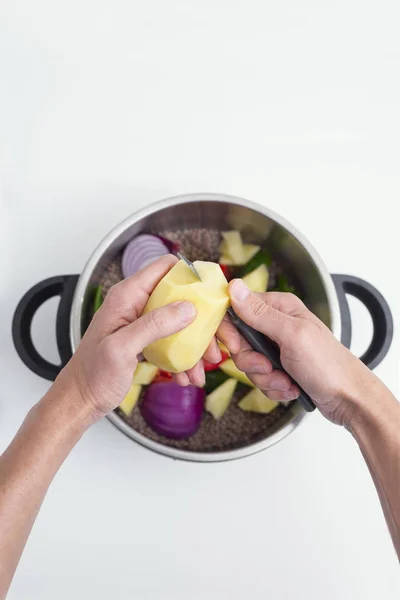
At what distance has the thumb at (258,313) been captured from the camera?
71 centimetres

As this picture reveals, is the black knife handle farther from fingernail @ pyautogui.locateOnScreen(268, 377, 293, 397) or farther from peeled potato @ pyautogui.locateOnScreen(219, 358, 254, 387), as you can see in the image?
peeled potato @ pyautogui.locateOnScreen(219, 358, 254, 387)

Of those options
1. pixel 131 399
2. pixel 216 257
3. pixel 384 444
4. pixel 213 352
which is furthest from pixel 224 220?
pixel 384 444

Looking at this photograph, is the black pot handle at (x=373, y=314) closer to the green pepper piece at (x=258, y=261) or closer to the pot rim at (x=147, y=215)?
the pot rim at (x=147, y=215)

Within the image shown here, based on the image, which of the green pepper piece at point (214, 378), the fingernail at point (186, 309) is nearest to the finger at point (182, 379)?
the green pepper piece at point (214, 378)

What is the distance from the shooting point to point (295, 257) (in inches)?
37.2

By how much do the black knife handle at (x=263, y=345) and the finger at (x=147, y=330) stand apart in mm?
108

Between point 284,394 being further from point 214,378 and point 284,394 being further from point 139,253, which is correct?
point 139,253

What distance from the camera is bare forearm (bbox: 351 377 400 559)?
2.22 feet

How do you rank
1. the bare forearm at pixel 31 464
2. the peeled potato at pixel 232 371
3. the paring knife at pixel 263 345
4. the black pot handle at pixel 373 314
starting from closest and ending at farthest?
the bare forearm at pixel 31 464, the paring knife at pixel 263 345, the black pot handle at pixel 373 314, the peeled potato at pixel 232 371

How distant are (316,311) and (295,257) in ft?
0.33

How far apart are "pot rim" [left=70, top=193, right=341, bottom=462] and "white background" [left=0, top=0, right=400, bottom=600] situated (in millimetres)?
178

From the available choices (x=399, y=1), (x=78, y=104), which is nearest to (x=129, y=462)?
(x=78, y=104)

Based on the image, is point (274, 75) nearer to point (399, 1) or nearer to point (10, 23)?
point (399, 1)

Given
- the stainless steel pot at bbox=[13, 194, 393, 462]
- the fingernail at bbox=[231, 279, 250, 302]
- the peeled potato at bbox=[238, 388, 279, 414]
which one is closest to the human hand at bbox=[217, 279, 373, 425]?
the fingernail at bbox=[231, 279, 250, 302]
